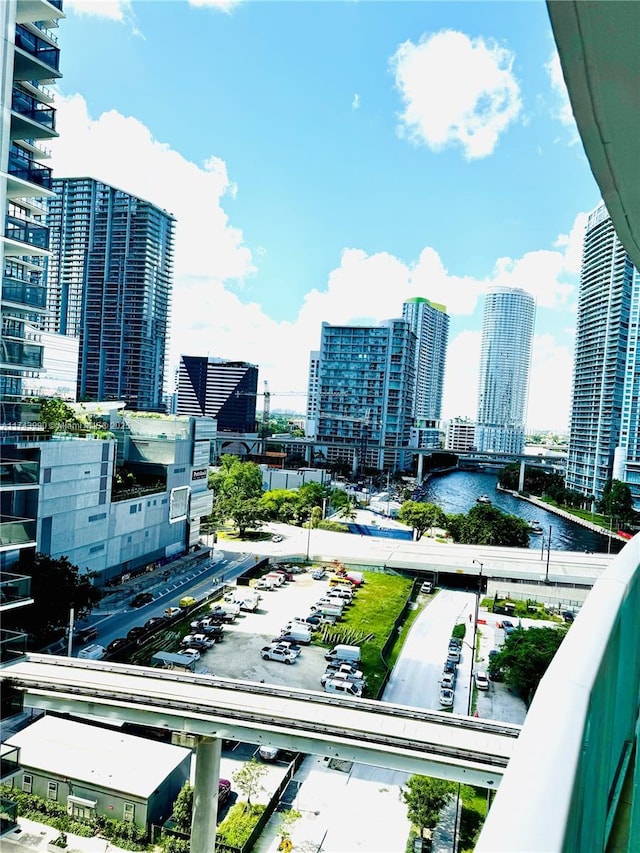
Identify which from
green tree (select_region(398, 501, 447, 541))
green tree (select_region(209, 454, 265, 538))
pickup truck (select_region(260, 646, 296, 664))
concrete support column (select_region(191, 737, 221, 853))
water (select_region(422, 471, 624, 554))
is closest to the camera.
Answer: concrete support column (select_region(191, 737, 221, 853))

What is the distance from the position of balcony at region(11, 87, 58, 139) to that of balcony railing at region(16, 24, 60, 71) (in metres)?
0.19

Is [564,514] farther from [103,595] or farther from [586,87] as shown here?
[586,87]

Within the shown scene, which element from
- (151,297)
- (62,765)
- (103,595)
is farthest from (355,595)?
(151,297)

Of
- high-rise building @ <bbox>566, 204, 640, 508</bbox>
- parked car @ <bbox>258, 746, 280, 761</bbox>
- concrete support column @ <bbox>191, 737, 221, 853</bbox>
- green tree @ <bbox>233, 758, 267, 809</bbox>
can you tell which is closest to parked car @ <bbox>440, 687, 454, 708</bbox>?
parked car @ <bbox>258, 746, 280, 761</bbox>

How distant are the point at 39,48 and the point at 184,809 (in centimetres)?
387

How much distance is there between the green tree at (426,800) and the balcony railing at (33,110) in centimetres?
386

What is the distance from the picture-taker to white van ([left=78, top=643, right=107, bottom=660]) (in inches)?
181

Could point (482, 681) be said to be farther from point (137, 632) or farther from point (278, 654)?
point (137, 632)

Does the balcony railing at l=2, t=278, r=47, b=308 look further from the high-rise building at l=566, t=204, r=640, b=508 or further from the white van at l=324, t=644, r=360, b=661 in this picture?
the high-rise building at l=566, t=204, r=640, b=508

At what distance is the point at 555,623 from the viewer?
6.57 meters

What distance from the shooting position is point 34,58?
2.53 metres

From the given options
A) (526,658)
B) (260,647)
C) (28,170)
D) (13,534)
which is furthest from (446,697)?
(28,170)

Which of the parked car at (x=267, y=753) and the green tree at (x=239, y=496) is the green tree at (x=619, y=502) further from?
the parked car at (x=267, y=753)

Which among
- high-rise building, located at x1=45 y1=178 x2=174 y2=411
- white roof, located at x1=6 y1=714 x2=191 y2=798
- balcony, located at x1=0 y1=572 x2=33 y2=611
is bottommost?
white roof, located at x1=6 y1=714 x2=191 y2=798
